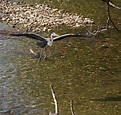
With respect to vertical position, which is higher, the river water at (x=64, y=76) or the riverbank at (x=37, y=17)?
the riverbank at (x=37, y=17)

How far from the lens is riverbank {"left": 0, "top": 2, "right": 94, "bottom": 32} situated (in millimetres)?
16609

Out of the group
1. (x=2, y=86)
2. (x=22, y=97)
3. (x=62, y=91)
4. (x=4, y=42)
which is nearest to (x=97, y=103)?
(x=62, y=91)

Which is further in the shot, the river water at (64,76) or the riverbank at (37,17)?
the riverbank at (37,17)

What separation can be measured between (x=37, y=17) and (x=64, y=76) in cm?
684

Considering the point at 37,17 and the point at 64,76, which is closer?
the point at 64,76

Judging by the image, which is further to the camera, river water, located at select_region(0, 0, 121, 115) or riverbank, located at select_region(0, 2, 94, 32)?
riverbank, located at select_region(0, 2, 94, 32)

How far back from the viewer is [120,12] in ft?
62.5

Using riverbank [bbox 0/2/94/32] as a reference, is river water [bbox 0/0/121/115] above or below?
below

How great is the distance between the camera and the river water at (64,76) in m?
9.45

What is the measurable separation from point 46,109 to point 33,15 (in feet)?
30.7

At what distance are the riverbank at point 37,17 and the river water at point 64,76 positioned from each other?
807 millimetres

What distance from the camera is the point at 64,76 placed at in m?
11.4

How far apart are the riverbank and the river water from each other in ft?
2.65

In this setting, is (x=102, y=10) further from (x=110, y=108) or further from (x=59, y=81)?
(x=110, y=108)
